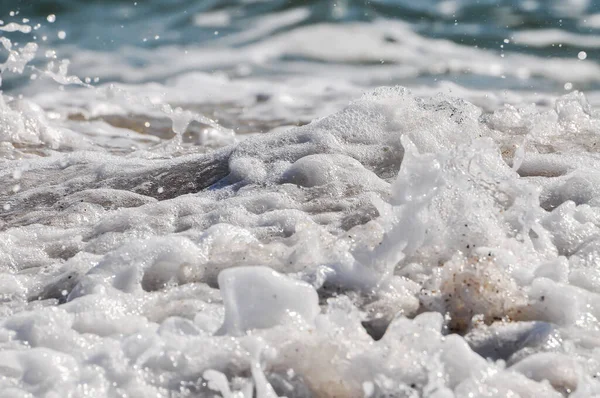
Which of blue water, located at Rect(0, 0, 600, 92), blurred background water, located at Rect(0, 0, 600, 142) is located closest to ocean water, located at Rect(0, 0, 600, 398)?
blurred background water, located at Rect(0, 0, 600, 142)

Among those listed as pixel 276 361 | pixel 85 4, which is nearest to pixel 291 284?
pixel 276 361

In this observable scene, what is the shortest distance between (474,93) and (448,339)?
4.29 metres

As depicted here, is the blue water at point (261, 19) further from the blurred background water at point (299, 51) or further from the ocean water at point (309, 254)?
the ocean water at point (309, 254)

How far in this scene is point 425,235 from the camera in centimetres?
219

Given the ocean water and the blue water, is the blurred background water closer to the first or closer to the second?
the blue water

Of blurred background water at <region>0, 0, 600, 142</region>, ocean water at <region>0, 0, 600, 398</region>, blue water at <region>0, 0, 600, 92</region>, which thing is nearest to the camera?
ocean water at <region>0, 0, 600, 398</region>

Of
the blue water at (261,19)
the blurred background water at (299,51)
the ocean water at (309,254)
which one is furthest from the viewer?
the blue water at (261,19)

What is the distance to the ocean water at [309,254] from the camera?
5.66 ft

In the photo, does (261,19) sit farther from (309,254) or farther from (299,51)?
(309,254)

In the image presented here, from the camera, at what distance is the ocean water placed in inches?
68.0

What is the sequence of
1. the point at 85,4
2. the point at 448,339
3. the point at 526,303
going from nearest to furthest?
the point at 448,339 → the point at 526,303 → the point at 85,4

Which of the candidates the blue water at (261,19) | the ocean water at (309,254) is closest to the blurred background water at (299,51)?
the blue water at (261,19)

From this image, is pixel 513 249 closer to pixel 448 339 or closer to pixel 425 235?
pixel 425 235

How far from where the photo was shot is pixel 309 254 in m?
2.19
